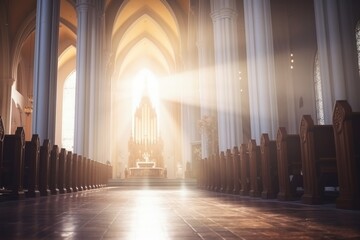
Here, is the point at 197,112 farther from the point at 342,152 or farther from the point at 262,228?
the point at 262,228

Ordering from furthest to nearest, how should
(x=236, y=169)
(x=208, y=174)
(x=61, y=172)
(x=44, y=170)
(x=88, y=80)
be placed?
(x=88, y=80)
(x=208, y=174)
(x=61, y=172)
(x=236, y=169)
(x=44, y=170)

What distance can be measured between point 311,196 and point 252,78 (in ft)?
20.4

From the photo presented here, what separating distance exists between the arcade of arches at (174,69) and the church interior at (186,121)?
57mm

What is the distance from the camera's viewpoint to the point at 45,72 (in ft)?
39.4

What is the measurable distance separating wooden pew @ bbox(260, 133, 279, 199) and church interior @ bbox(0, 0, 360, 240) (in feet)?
0.09

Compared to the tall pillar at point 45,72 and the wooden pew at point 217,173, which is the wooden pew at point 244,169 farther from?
the tall pillar at point 45,72

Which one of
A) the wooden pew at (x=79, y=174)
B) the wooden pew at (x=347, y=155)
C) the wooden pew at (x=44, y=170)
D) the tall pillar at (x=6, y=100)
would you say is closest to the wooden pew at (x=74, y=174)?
the wooden pew at (x=79, y=174)

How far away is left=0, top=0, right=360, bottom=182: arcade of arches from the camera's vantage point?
11.1 metres

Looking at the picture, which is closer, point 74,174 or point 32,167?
point 32,167

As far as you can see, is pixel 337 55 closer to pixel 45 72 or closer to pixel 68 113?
pixel 45 72

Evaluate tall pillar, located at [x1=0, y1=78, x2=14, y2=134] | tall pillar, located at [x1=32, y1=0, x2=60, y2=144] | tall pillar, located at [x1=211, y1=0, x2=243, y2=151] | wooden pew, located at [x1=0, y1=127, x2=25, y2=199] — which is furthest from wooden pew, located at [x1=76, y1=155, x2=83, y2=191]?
tall pillar, located at [x1=0, y1=78, x2=14, y2=134]

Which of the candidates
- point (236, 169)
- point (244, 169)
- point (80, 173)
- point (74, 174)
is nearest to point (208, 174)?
point (80, 173)

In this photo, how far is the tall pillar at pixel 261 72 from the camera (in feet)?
36.2

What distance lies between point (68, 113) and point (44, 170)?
2390 cm
